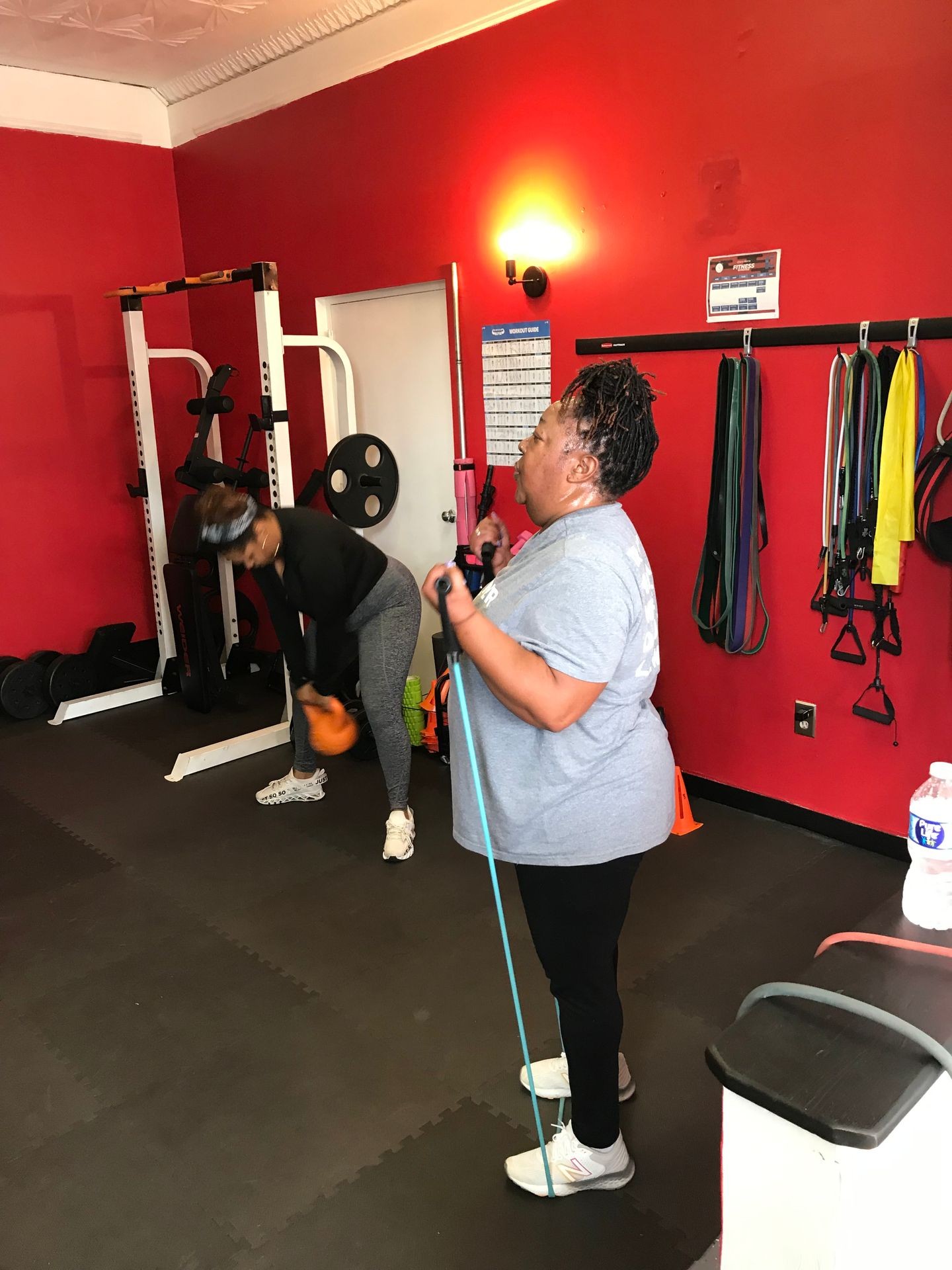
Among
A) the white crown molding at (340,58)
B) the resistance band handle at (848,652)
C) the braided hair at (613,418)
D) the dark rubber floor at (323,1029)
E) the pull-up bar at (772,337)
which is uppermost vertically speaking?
the white crown molding at (340,58)

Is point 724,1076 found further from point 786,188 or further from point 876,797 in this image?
point 786,188

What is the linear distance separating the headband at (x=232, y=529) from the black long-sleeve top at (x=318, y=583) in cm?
10

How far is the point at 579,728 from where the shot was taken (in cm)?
144

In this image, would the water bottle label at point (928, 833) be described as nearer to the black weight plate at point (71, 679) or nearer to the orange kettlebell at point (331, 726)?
the orange kettlebell at point (331, 726)

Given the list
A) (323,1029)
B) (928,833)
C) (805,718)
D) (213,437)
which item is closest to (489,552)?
(928,833)

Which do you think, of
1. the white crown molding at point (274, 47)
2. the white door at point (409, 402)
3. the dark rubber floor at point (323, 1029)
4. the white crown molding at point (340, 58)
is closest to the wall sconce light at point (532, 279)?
the white door at point (409, 402)

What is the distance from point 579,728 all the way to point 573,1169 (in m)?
0.90

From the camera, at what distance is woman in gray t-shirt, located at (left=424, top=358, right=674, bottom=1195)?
1333 mm

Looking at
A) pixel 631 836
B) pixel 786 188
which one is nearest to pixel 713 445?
pixel 786 188

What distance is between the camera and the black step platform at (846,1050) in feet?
2.55

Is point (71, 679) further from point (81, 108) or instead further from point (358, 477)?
point (81, 108)

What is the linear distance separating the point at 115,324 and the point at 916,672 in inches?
169

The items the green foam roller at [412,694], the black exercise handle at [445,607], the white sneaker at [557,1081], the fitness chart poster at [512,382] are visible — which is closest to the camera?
the black exercise handle at [445,607]

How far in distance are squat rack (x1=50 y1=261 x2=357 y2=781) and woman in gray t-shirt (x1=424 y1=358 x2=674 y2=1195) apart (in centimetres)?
253
